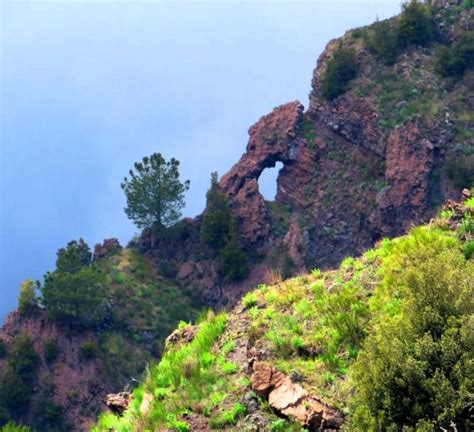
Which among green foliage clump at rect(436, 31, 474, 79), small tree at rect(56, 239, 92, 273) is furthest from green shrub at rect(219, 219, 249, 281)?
A: green foliage clump at rect(436, 31, 474, 79)

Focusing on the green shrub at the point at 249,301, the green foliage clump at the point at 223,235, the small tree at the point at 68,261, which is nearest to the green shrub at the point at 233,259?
the green foliage clump at the point at 223,235

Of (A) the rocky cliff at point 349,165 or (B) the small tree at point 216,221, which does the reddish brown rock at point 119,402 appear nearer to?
(A) the rocky cliff at point 349,165

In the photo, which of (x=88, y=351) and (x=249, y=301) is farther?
(x=88, y=351)

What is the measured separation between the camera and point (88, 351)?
50875mm

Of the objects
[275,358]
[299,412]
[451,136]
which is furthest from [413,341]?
[451,136]

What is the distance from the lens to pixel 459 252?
14.4 meters

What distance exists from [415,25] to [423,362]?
56386 millimetres

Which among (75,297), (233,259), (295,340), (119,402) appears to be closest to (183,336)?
(119,402)

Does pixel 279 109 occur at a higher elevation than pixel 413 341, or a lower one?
higher

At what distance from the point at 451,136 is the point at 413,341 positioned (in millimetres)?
47169

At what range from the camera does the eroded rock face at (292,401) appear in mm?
11539

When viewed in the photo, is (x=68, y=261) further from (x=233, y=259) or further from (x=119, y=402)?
(x=119, y=402)

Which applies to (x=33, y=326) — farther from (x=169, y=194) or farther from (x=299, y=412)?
(x=299, y=412)

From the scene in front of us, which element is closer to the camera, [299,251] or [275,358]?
[275,358]
